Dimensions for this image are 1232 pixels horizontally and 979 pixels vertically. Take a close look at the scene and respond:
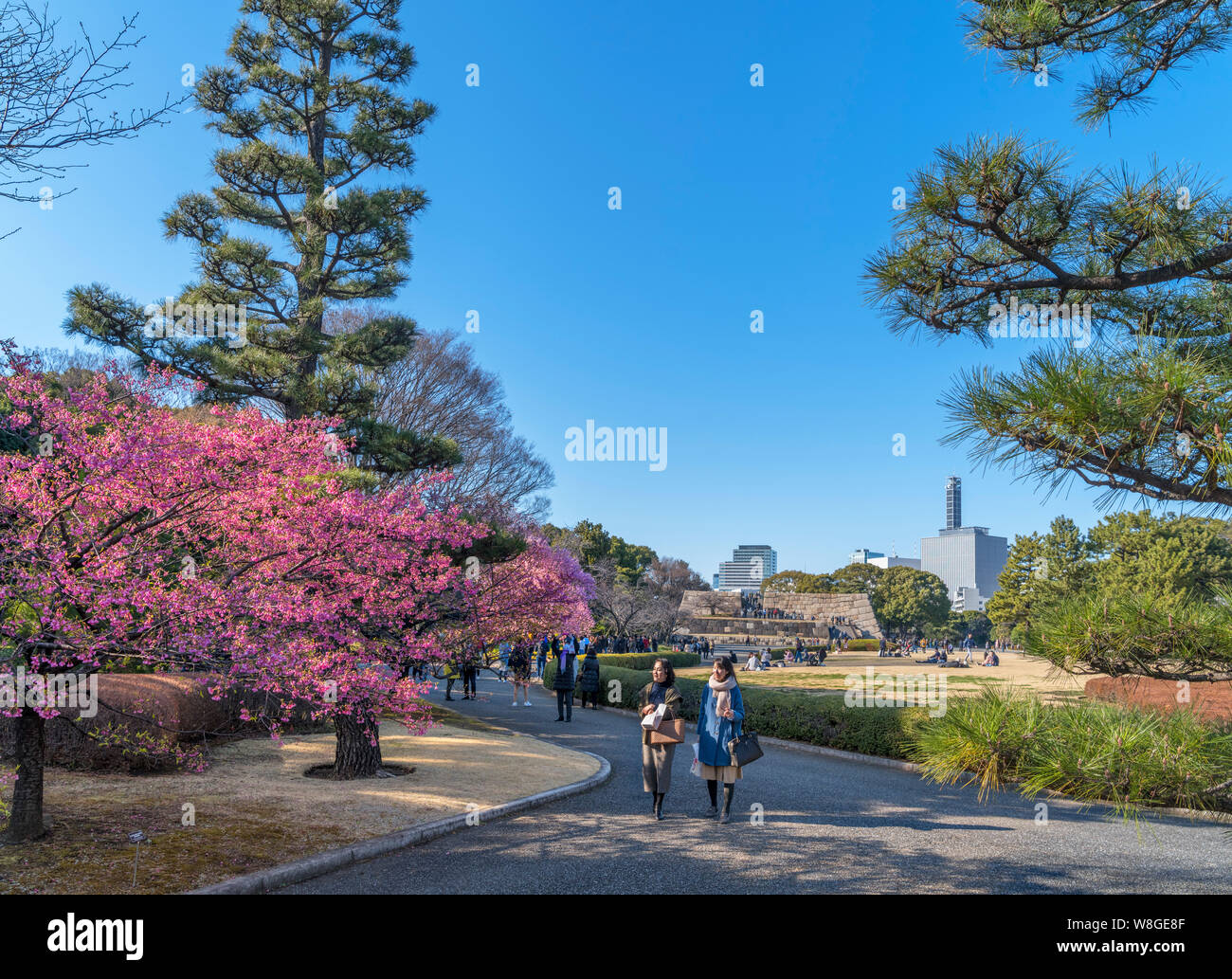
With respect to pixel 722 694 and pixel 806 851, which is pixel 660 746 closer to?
Answer: pixel 722 694

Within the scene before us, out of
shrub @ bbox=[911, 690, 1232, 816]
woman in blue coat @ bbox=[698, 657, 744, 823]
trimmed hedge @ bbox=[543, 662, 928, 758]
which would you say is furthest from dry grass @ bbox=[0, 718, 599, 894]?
shrub @ bbox=[911, 690, 1232, 816]

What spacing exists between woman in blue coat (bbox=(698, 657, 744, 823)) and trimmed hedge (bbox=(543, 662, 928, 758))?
419 centimetres

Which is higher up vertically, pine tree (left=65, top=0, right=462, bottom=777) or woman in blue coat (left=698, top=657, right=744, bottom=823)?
pine tree (left=65, top=0, right=462, bottom=777)

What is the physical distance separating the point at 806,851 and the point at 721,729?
1651 millimetres

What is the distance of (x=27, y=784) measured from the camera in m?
6.28

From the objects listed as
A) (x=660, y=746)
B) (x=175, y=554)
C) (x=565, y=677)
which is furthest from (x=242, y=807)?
(x=565, y=677)

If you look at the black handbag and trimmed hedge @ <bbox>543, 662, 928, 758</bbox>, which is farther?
trimmed hedge @ <bbox>543, 662, 928, 758</bbox>

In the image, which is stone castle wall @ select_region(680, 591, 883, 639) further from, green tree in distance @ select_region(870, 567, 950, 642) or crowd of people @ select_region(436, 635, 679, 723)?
crowd of people @ select_region(436, 635, 679, 723)

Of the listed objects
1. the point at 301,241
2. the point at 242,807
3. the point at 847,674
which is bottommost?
the point at 847,674

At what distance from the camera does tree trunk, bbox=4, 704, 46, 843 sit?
618 cm

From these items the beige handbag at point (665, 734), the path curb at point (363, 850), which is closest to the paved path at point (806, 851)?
the path curb at point (363, 850)
